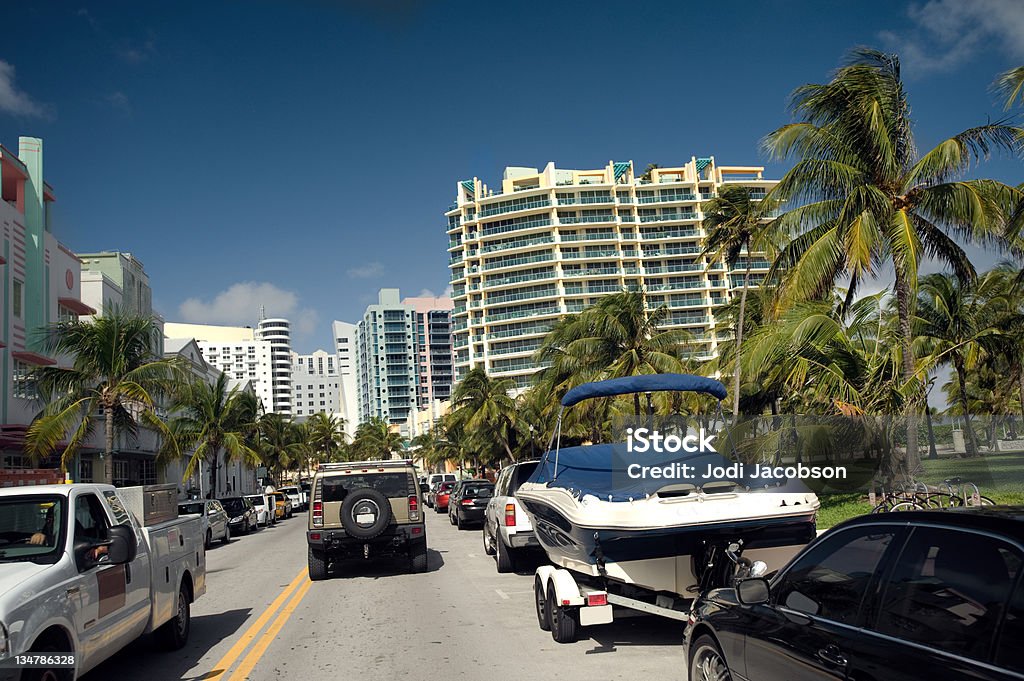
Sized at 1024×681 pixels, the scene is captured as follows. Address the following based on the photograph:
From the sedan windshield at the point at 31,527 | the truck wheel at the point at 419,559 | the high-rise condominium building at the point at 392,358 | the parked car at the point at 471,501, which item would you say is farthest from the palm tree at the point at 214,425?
the high-rise condominium building at the point at 392,358

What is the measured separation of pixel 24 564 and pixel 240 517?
27285 mm

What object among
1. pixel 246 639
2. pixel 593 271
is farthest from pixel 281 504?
pixel 593 271

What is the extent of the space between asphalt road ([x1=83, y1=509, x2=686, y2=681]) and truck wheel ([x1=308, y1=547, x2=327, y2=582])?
0.24 metres

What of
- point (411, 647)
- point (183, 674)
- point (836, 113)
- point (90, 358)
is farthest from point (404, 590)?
point (90, 358)

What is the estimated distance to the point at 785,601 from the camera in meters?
4.93

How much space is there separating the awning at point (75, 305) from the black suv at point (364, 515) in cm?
2565

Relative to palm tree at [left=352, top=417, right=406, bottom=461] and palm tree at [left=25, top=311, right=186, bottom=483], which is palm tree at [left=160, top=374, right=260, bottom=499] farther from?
palm tree at [left=352, top=417, right=406, bottom=461]

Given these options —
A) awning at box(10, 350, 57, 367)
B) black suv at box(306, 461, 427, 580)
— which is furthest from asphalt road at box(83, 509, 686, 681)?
awning at box(10, 350, 57, 367)

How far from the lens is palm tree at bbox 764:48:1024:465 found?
17.5 metres

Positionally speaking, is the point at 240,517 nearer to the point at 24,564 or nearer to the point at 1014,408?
the point at 24,564

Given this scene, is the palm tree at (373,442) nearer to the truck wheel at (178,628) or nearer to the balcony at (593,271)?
the balcony at (593,271)

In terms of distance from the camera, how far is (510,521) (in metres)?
15.1

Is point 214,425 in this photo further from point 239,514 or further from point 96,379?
point 96,379

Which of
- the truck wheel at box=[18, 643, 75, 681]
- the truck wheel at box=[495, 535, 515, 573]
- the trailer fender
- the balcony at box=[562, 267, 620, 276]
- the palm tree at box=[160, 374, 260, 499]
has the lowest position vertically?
the truck wheel at box=[495, 535, 515, 573]
